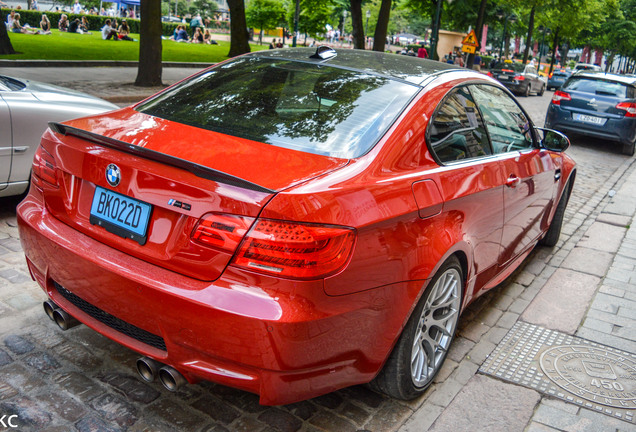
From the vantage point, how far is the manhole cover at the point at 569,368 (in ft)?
11.6

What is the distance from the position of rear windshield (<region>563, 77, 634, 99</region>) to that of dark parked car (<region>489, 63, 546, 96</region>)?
14136mm

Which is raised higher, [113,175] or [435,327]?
[113,175]

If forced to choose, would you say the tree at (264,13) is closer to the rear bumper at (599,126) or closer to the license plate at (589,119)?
the rear bumper at (599,126)

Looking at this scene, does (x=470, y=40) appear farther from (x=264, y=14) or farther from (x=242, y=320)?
(x=242, y=320)

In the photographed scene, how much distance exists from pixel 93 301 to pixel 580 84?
13783mm

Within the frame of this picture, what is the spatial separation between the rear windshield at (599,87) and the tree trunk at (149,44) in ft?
31.8

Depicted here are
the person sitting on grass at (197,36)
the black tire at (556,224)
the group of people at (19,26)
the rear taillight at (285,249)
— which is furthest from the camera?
the person sitting on grass at (197,36)

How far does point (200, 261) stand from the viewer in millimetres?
2465

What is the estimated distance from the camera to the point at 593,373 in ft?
12.6

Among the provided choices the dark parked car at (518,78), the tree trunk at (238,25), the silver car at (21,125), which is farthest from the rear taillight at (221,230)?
the dark parked car at (518,78)

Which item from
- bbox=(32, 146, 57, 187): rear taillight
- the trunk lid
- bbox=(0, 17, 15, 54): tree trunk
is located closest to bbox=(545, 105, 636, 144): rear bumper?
the trunk lid

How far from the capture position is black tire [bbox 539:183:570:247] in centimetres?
595

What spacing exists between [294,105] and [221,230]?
1044 millimetres

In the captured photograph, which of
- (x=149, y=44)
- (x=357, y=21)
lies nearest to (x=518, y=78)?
(x=357, y=21)
